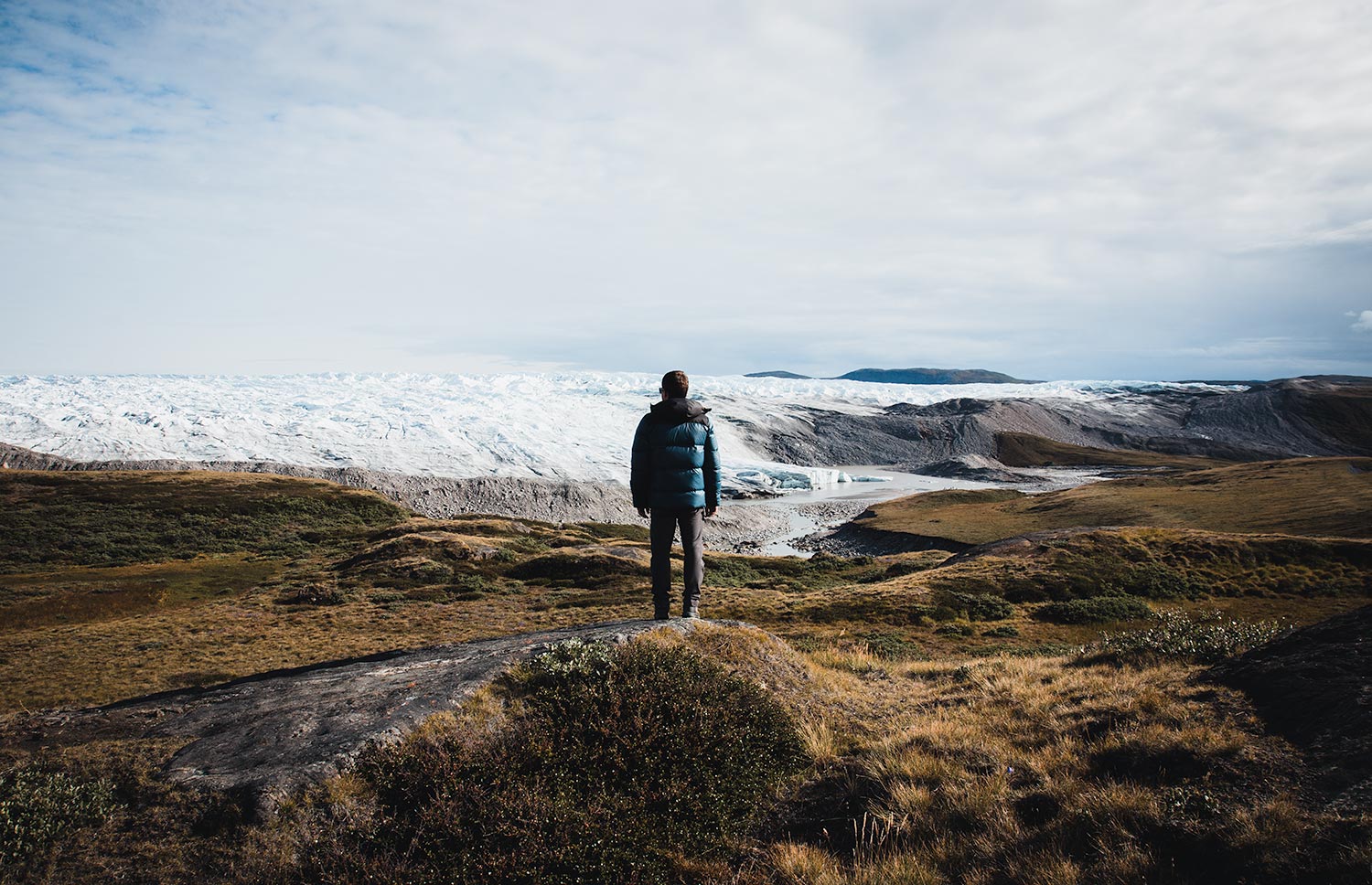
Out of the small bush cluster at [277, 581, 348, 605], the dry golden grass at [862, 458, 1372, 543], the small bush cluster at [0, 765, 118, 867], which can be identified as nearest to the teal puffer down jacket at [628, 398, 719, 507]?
the small bush cluster at [0, 765, 118, 867]

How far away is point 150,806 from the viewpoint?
577 cm

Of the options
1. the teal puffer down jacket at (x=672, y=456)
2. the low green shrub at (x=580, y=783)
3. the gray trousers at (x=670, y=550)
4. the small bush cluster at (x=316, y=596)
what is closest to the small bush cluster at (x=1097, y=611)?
the gray trousers at (x=670, y=550)

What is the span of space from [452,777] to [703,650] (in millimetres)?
4179

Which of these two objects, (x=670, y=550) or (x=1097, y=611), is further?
(x=1097, y=611)

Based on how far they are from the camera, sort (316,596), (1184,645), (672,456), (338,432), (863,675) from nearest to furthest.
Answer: (1184,645) < (672,456) < (863,675) < (316,596) < (338,432)

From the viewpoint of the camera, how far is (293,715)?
24.0ft

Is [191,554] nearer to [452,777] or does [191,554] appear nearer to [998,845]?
[452,777]

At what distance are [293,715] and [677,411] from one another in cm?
659

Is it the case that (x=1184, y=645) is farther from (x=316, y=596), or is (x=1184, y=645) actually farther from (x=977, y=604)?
(x=316, y=596)

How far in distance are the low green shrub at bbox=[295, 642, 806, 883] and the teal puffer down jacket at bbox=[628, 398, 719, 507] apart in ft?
10.4

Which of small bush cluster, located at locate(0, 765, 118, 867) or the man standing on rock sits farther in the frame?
the man standing on rock

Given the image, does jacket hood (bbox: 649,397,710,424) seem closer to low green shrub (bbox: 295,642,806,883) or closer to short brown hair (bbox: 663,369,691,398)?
short brown hair (bbox: 663,369,691,398)

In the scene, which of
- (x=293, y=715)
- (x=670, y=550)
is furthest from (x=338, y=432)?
(x=293, y=715)

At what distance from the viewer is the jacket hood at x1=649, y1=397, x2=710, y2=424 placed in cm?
1083
